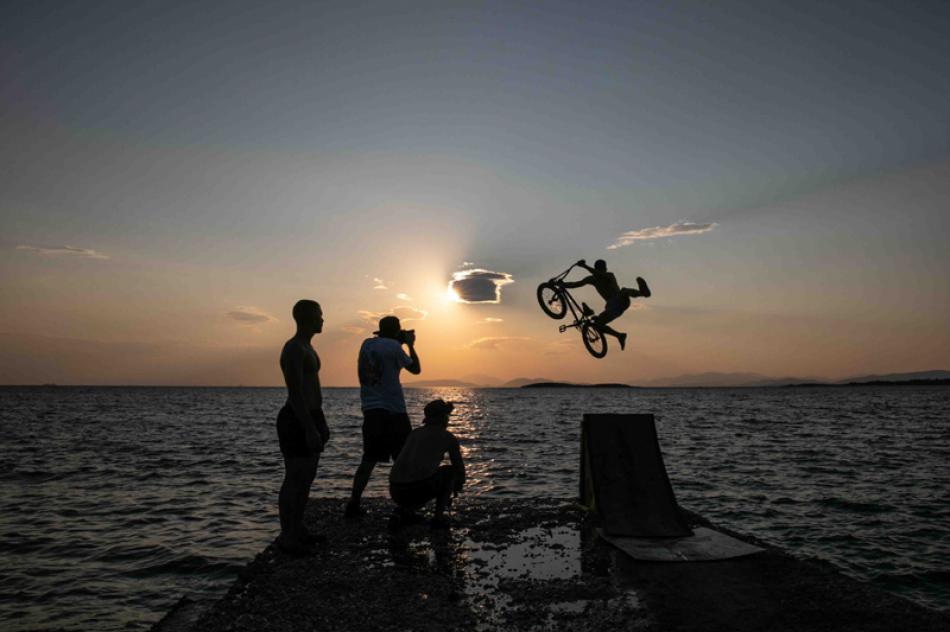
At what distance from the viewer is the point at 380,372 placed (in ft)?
25.9

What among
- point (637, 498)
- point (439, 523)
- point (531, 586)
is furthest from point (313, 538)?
point (637, 498)

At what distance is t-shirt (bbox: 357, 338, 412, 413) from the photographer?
7914 mm

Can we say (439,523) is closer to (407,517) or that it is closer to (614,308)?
(407,517)

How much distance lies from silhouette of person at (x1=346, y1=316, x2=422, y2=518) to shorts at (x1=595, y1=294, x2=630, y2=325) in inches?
209

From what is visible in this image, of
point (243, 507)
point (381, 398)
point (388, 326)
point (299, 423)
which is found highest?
point (388, 326)

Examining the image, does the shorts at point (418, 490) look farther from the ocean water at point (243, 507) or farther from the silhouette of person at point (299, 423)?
the ocean water at point (243, 507)

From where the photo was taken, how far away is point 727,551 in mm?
6625

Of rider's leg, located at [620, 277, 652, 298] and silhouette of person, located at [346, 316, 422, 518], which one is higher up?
rider's leg, located at [620, 277, 652, 298]

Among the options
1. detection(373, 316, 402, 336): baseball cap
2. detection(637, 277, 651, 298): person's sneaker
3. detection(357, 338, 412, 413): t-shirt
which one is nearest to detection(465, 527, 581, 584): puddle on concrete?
detection(357, 338, 412, 413): t-shirt

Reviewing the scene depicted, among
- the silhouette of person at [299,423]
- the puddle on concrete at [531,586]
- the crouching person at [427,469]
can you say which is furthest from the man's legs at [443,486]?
the silhouette of person at [299,423]

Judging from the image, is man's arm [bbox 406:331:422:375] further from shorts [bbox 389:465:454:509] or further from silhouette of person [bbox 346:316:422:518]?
shorts [bbox 389:465:454:509]

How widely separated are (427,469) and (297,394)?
2.09m

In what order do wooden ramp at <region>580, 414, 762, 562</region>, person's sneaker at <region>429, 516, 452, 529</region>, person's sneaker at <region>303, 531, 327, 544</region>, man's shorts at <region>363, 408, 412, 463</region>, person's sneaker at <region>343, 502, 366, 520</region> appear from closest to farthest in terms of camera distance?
wooden ramp at <region>580, 414, 762, 562</region>, person's sneaker at <region>303, 531, 327, 544</region>, person's sneaker at <region>429, 516, 452, 529</region>, man's shorts at <region>363, 408, 412, 463</region>, person's sneaker at <region>343, 502, 366, 520</region>

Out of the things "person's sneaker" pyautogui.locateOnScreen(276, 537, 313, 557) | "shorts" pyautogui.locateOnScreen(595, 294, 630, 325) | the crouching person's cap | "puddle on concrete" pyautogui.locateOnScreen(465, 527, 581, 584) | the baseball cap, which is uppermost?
"shorts" pyautogui.locateOnScreen(595, 294, 630, 325)
